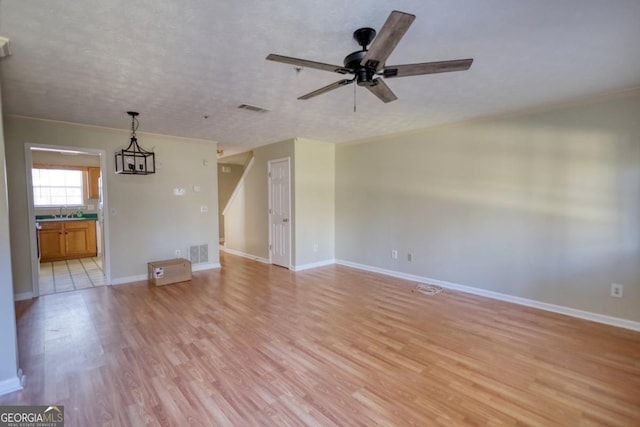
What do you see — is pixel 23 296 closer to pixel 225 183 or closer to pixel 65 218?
pixel 65 218

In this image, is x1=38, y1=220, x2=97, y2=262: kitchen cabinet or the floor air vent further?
x1=38, y1=220, x2=97, y2=262: kitchen cabinet

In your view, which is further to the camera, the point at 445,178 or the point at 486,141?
the point at 445,178

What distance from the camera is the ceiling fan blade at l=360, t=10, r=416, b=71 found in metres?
1.44

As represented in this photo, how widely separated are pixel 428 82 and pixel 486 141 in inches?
71.3

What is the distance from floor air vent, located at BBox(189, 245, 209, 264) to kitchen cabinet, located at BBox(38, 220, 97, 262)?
3.17 metres

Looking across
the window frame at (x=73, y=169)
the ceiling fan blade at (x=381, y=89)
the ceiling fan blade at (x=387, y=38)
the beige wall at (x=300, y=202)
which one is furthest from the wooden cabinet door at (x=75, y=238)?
the ceiling fan blade at (x=387, y=38)

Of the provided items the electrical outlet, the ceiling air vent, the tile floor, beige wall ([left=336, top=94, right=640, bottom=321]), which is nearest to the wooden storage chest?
the tile floor

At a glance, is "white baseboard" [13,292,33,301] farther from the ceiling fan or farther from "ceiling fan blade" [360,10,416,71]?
"ceiling fan blade" [360,10,416,71]

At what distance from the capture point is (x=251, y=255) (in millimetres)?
6707

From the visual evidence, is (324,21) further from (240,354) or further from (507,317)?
(507,317)

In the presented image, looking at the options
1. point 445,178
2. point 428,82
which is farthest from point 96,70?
point 445,178

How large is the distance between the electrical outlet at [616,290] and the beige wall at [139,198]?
583 cm

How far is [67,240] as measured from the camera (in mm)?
6617

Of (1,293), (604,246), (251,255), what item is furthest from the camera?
(251,255)
